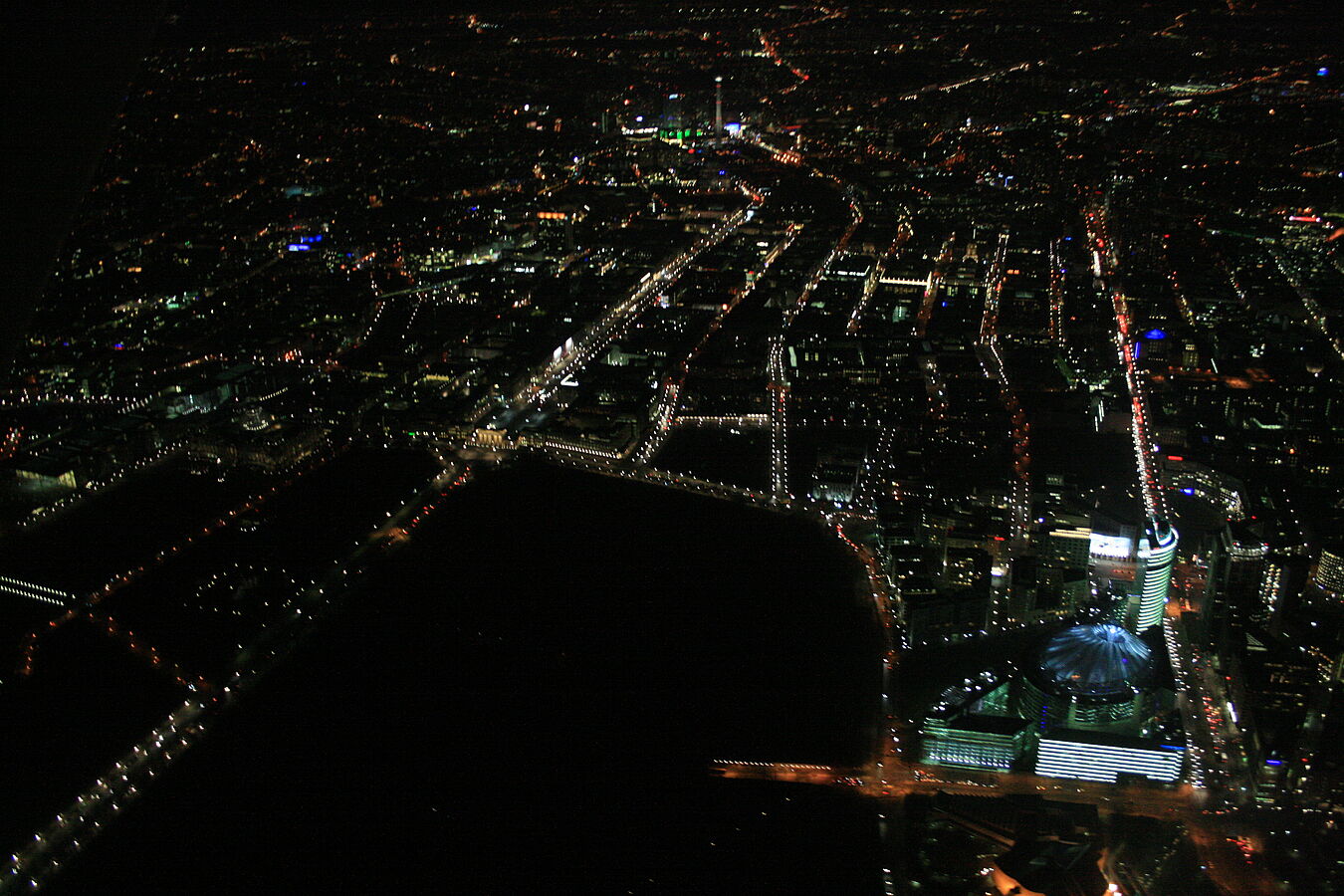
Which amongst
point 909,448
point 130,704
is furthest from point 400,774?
point 909,448

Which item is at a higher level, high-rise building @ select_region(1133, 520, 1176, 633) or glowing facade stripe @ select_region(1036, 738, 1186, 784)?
high-rise building @ select_region(1133, 520, 1176, 633)

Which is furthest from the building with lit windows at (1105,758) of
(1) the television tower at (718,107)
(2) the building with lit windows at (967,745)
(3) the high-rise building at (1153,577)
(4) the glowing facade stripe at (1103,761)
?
(1) the television tower at (718,107)

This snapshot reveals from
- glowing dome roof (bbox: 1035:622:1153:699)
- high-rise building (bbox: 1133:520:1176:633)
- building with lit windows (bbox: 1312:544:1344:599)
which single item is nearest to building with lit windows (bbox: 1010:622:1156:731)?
glowing dome roof (bbox: 1035:622:1153:699)

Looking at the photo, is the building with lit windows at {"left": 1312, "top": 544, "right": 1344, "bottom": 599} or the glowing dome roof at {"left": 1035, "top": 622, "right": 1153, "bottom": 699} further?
the building with lit windows at {"left": 1312, "top": 544, "right": 1344, "bottom": 599}

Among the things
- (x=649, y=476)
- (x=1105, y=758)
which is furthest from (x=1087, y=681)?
(x=649, y=476)

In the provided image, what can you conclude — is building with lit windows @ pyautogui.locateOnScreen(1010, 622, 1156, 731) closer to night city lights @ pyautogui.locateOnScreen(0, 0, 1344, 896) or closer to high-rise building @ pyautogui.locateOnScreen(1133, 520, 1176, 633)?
night city lights @ pyautogui.locateOnScreen(0, 0, 1344, 896)

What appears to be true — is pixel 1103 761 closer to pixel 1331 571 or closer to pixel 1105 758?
pixel 1105 758
